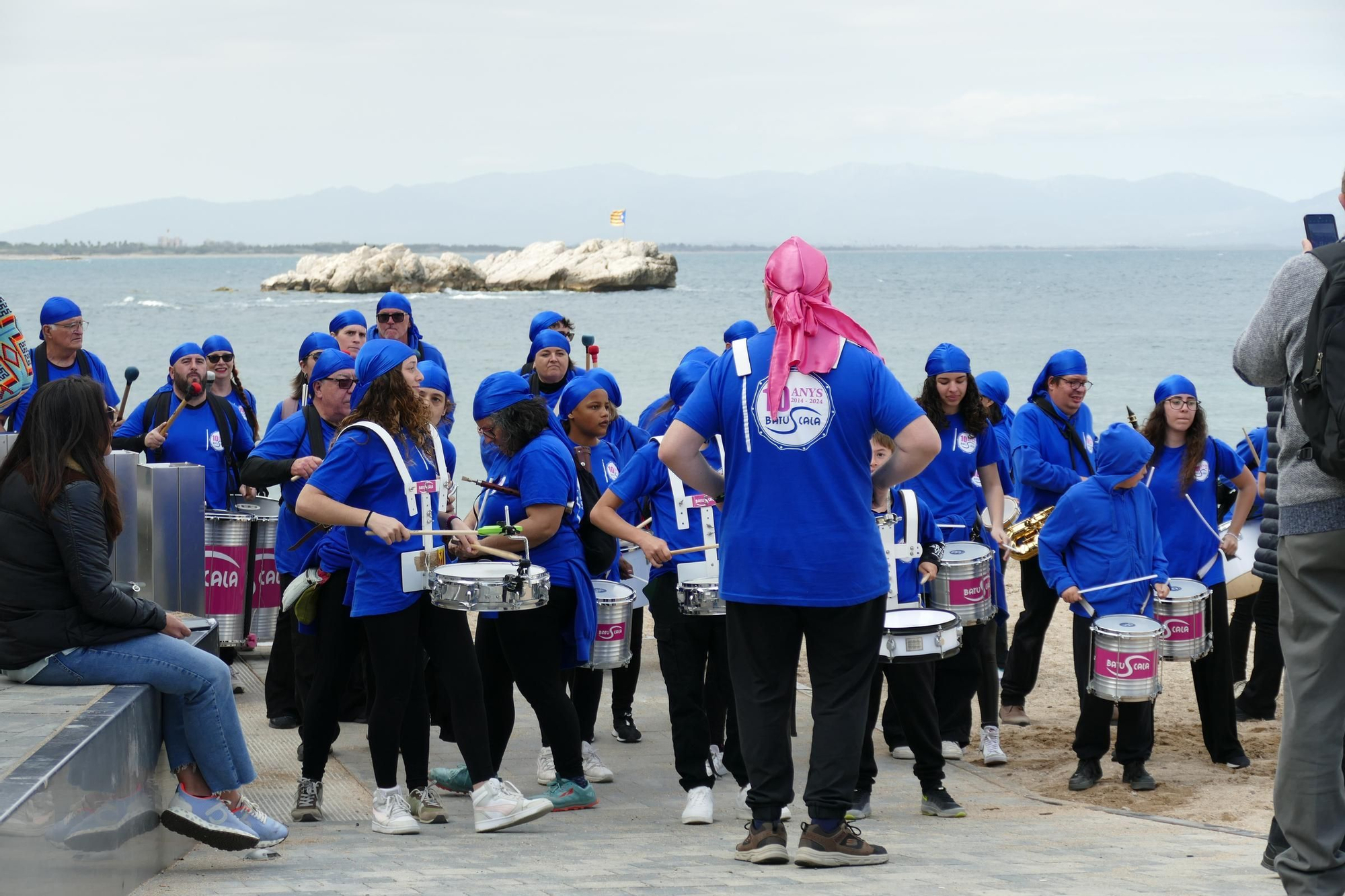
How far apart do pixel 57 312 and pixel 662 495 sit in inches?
177

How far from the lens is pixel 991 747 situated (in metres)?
7.89

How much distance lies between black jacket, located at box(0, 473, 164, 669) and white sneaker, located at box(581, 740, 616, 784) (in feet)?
8.99

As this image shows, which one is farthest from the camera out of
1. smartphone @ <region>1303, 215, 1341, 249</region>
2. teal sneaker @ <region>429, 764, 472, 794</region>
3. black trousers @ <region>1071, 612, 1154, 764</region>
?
black trousers @ <region>1071, 612, 1154, 764</region>

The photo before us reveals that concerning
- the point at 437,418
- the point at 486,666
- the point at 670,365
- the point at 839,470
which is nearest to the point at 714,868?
the point at 839,470

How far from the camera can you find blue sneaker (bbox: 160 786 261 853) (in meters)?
4.99

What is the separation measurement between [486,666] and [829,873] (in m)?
2.20

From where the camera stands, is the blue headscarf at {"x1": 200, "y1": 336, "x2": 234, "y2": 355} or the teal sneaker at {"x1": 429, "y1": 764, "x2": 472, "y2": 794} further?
the blue headscarf at {"x1": 200, "y1": 336, "x2": 234, "y2": 355}

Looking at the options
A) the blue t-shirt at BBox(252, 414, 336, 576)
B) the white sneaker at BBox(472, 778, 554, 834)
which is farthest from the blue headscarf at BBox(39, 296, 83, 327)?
the white sneaker at BBox(472, 778, 554, 834)

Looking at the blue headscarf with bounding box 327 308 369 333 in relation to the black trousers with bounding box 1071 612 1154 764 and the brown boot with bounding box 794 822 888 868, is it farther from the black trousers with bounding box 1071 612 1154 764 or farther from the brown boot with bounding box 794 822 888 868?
the brown boot with bounding box 794 822 888 868

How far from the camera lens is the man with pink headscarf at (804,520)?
4.96m

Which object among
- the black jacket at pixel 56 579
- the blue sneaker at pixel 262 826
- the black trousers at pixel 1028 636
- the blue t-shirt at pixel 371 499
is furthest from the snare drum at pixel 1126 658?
the black jacket at pixel 56 579

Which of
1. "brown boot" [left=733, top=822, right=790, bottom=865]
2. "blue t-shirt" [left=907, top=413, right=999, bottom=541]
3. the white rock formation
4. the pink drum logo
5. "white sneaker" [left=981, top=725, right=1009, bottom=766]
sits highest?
the white rock formation

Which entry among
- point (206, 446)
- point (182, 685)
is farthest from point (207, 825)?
point (206, 446)

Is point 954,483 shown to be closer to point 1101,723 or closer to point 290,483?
point 1101,723
